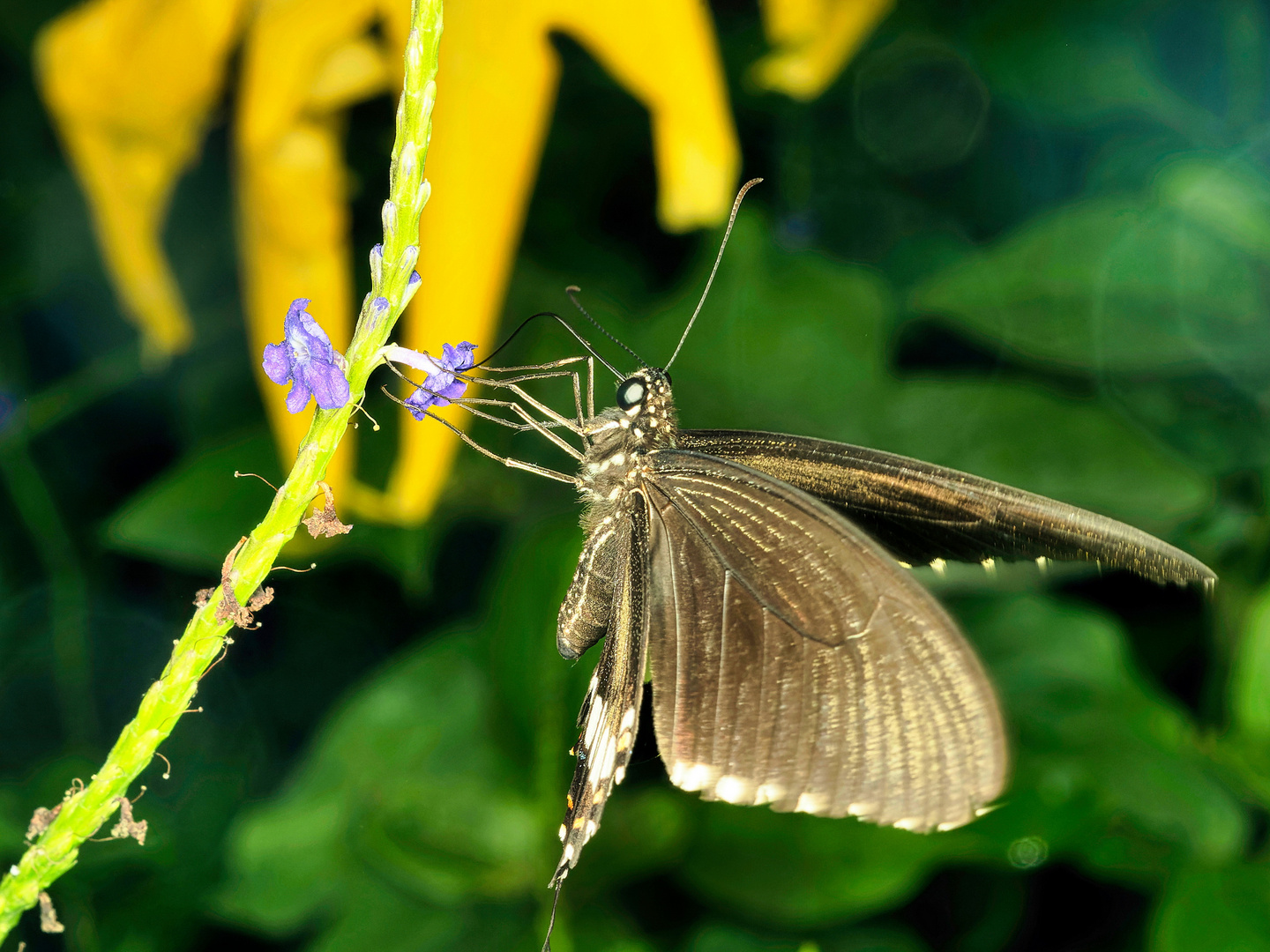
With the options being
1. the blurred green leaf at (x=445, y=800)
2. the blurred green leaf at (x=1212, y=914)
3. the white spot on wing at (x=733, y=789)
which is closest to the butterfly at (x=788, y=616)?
the white spot on wing at (x=733, y=789)

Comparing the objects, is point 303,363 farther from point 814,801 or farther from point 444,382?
point 814,801

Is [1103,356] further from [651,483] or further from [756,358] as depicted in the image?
[651,483]

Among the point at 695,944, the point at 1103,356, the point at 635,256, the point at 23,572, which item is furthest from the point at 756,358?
the point at 23,572

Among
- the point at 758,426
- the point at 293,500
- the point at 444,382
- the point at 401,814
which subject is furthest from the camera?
the point at 758,426

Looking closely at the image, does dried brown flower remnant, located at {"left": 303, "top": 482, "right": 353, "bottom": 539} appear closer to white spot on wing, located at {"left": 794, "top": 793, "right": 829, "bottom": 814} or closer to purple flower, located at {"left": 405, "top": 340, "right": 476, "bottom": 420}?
purple flower, located at {"left": 405, "top": 340, "right": 476, "bottom": 420}

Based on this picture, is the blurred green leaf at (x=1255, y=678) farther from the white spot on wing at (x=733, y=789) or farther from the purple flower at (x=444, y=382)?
the purple flower at (x=444, y=382)

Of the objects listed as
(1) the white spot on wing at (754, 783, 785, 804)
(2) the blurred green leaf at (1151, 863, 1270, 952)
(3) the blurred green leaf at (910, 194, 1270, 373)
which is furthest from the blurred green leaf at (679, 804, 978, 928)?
(3) the blurred green leaf at (910, 194, 1270, 373)

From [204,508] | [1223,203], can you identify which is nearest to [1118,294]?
[1223,203]

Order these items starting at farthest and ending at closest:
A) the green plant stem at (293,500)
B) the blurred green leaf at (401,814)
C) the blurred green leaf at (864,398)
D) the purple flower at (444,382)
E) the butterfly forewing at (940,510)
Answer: the blurred green leaf at (864,398) → the blurred green leaf at (401,814) → the butterfly forewing at (940,510) → the purple flower at (444,382) → the green plant stem at (293,500)
